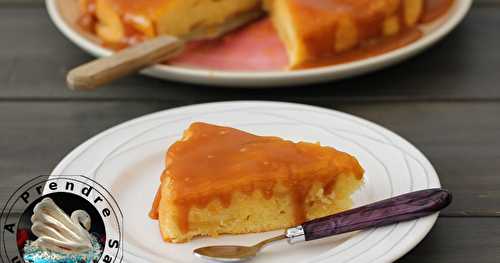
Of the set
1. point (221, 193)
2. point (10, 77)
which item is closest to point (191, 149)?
point (221, 193)

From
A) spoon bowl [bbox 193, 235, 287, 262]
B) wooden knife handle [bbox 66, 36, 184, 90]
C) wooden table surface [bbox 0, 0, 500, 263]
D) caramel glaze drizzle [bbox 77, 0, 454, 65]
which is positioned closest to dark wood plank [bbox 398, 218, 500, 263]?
wooden table surface [bbox 0, 0, 500, 263]

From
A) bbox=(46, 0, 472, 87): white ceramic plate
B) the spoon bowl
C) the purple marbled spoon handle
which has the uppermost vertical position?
bbox=(46, 0, 472, 87): white ceramic plate

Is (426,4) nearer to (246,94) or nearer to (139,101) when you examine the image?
(246,94)

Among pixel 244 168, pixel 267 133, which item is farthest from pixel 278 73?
pixel 244 168

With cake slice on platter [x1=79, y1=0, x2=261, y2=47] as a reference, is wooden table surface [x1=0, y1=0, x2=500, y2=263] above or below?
below

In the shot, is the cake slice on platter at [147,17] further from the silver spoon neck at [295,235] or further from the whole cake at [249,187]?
the silver spoon neck at [295,235]

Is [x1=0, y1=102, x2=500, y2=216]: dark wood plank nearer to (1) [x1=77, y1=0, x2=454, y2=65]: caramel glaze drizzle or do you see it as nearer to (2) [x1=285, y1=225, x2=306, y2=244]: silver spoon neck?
(1) [x1=77, y1=0, x2=454, y2=65]: caramel glaze drizzle
